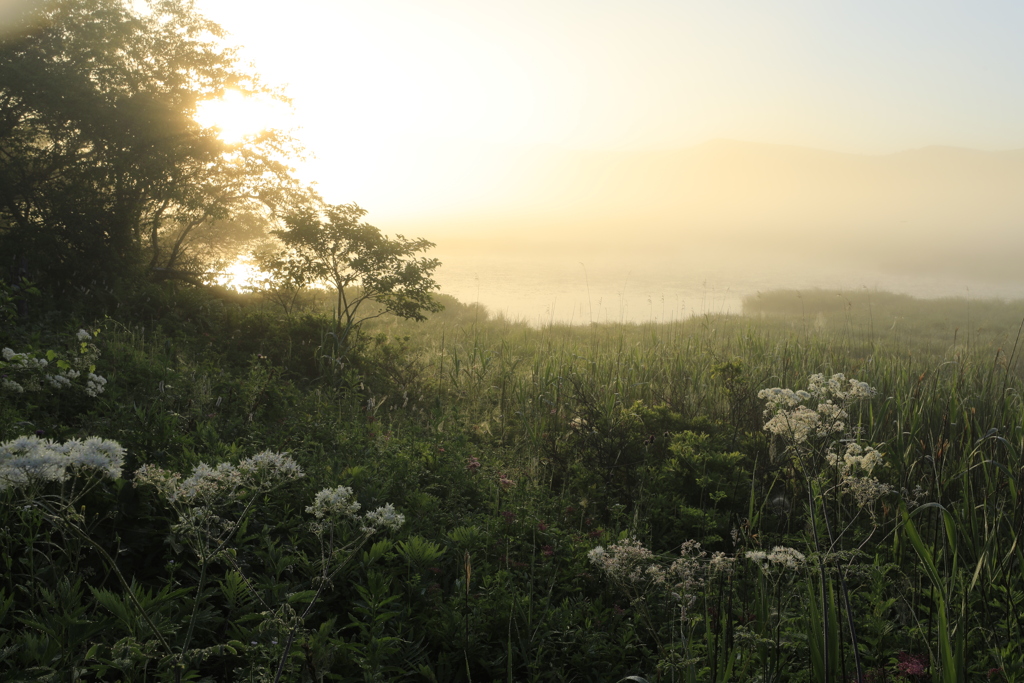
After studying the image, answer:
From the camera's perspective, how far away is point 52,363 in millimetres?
5629

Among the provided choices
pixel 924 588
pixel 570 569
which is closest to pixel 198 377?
pixel 570 569

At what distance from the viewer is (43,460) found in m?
1.91

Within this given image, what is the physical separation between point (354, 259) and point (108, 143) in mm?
8235

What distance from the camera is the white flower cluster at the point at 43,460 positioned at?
1.85 metres

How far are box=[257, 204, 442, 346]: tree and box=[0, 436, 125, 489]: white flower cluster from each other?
735 cm

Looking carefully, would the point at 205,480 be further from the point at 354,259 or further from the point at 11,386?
the point at 354,259

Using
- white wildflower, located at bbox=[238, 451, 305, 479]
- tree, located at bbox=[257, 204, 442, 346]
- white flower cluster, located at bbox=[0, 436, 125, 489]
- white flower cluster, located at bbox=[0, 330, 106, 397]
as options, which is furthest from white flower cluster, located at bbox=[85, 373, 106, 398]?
tree, located at bbox=[257, 204, 442, 346]

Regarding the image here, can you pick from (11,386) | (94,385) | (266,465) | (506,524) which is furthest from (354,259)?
(266,465)

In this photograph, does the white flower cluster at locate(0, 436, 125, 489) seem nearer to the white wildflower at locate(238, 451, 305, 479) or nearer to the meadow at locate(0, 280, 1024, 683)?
the meadow at locate(0, 280, 1024, 683)

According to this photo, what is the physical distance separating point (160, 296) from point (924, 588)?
12312 millimetres

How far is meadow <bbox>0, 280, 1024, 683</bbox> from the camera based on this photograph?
2.22m

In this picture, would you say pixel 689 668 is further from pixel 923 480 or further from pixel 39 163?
pixel 39 163

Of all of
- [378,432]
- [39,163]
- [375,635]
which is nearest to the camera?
[375,635]

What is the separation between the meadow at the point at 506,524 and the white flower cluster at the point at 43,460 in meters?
0.01
